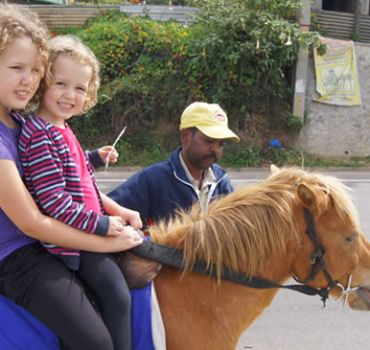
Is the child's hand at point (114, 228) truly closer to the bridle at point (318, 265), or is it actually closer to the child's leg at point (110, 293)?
the child's leg at point (110, 293)

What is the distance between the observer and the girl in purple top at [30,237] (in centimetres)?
164

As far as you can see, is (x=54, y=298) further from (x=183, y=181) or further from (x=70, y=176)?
(x=183, y=181)

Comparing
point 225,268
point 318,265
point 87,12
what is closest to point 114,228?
point 225,268

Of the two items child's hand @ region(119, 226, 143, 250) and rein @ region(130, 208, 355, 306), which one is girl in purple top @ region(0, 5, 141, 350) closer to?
child's hand @ region(119, 226, 143, 250)

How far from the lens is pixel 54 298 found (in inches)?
65.8

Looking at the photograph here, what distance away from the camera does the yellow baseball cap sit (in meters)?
2.46

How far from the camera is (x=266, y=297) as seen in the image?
→ 2.13 meters

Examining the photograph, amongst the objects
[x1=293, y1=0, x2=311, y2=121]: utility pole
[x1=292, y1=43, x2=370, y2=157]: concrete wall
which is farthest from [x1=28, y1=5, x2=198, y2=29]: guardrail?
[x1=292, y1=43, x2=370, y2=157]: concrete wall

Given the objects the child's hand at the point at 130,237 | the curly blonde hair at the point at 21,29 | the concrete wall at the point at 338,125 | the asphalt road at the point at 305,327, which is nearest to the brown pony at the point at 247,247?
the child's hand at the point at 130,237

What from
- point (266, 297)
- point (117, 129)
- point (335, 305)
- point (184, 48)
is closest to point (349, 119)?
point (184, 48)

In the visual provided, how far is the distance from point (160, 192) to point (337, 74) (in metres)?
11.1

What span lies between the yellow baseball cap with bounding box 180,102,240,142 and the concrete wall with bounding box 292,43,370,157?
34.5 feet

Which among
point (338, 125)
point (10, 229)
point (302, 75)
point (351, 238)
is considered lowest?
point (338, 125)

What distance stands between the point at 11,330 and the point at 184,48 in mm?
11583
